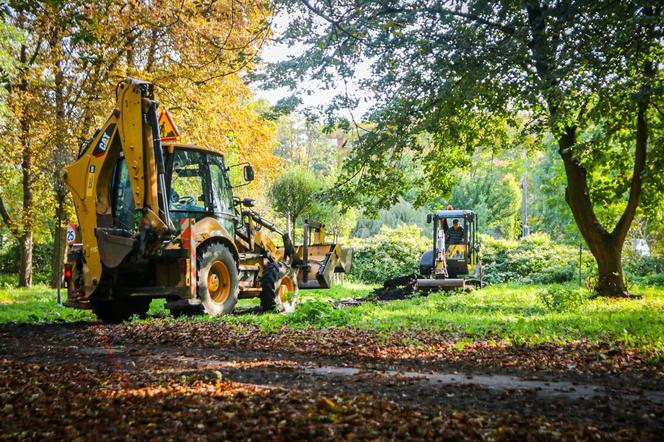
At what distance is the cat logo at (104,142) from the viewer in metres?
10.6

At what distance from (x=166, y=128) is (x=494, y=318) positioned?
6.75 metres

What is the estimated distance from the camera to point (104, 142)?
10.6m

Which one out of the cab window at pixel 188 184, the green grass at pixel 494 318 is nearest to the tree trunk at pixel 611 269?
the green grass at pixel 494 318

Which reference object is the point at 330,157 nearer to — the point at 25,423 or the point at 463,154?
the point at 463,154

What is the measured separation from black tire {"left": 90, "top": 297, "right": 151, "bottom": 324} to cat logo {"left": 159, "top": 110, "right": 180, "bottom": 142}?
10.1 ft

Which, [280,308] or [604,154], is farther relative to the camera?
[604,154]

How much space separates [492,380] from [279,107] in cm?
697

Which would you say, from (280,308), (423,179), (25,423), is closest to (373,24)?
(25,423)

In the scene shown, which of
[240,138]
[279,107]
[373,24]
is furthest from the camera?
[240,138]

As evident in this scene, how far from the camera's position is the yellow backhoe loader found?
1012cm

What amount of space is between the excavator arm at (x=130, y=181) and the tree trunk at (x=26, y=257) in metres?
12.3

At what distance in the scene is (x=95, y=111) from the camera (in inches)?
668

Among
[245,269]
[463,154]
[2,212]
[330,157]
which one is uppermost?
[330,157]

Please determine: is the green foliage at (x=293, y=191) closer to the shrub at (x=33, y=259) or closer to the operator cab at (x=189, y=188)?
the operator cab at (x=189, y=188)
